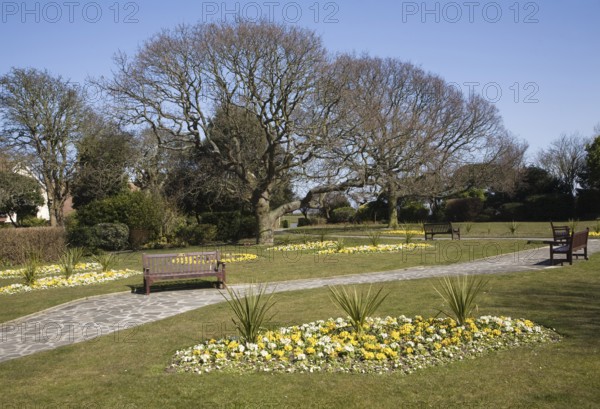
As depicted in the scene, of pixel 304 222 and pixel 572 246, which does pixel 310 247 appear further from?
pixel 304 222

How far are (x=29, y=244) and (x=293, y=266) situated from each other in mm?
10313

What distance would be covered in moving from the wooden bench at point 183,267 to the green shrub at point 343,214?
3184cm

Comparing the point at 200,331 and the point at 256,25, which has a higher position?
the point at 256,25

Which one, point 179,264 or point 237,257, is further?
point 237,257

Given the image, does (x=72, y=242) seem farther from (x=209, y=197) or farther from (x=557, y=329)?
(x=557, y=329)

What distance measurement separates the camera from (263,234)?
80.6ft

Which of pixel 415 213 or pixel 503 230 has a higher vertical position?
pixel 415 213

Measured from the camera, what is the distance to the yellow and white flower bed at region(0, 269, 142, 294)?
12637 millimetres

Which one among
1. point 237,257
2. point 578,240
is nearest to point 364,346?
point 578,240

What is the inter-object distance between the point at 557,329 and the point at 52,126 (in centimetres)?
3102

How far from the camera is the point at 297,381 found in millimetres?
5336

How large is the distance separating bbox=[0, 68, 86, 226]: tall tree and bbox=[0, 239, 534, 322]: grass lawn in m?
13.9

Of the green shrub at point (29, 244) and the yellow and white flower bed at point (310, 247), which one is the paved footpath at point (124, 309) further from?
the green shrub at point (29, 244)

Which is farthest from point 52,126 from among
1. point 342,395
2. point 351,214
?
point 342,395
